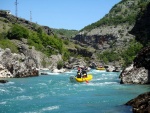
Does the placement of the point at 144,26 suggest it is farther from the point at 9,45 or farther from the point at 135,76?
the point at 135,76

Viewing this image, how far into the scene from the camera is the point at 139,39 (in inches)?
6826

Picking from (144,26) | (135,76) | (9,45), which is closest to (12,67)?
(135,76)

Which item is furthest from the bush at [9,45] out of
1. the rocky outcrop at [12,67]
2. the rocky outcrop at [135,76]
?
the rocky outcrop at [135,76]

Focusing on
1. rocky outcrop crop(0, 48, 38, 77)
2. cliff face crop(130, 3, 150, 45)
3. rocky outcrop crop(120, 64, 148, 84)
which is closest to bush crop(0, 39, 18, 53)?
rocky outcrop crop(0, 48, 38, 77)

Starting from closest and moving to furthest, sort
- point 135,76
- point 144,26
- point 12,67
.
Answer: point 135,76 < point 12,67 < point 144,26

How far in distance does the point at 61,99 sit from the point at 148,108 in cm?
1547

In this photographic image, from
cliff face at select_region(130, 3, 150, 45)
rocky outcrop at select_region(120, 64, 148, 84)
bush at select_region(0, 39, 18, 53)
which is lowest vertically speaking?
rocky outcrop at select_region(120, 64, 148, 84)

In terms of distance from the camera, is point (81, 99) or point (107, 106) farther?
point (81, 99)

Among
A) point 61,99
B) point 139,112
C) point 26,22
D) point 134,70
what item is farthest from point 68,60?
point 139,112

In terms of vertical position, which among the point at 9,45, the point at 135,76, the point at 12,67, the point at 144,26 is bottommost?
the point at 135,76

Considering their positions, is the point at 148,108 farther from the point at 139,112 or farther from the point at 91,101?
the point at 91,101

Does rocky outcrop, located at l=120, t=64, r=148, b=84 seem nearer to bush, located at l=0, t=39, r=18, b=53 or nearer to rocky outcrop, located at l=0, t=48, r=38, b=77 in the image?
rocky outcrop, located at l=0, t=48, r=38, b=77

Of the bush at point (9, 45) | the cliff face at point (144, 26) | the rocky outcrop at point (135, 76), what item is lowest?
the rocky outcrop at point (135, 76)

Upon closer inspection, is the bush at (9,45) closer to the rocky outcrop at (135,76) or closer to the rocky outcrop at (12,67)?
the rocky outcrop at (12,67)
